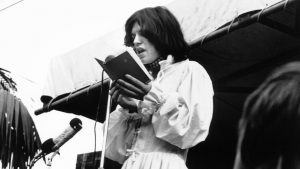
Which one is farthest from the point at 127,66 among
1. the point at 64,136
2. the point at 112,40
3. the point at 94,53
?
the point at 94,53

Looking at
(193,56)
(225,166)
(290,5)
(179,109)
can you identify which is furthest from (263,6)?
(225,166)

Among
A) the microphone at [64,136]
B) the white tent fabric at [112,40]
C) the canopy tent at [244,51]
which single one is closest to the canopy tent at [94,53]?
the white tent fabric at [112,40]

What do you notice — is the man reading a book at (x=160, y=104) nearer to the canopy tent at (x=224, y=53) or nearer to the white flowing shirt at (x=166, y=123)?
the white flowing shirt at (x=166, y=123)

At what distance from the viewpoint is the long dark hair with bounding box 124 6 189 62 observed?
109 inches

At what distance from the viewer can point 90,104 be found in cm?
501

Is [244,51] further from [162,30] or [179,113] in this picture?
[179,113]

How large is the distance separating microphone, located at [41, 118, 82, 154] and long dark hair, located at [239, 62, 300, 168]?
325cm

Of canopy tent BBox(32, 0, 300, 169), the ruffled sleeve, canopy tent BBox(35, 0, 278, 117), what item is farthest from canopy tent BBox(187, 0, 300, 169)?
the ruffled sleeve

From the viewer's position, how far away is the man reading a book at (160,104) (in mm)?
2312

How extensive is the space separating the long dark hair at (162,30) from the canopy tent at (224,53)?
597mm

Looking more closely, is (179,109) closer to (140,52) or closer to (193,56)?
(140,52)

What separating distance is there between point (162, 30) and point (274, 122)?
202 cm

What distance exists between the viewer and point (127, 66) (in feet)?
8.12

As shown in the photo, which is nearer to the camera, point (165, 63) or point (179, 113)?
point (179, 113)
